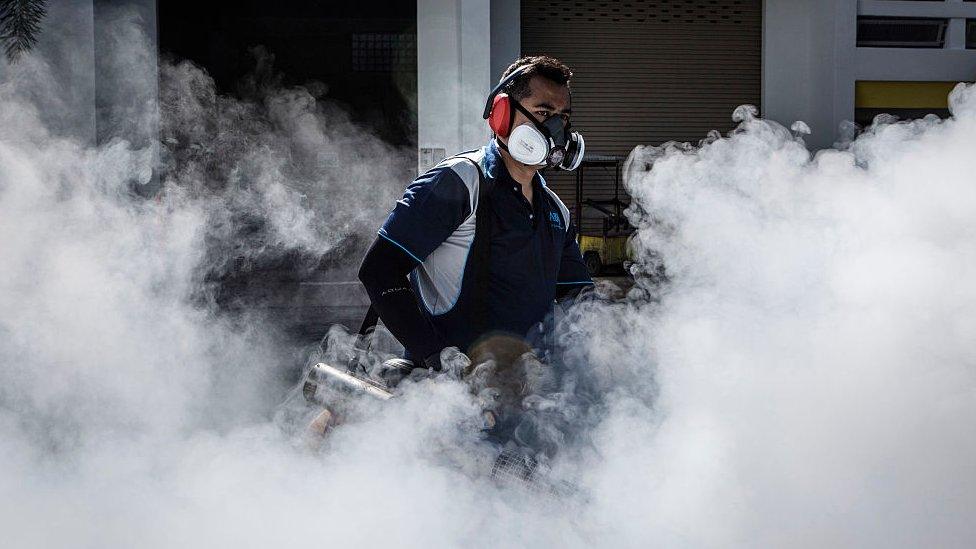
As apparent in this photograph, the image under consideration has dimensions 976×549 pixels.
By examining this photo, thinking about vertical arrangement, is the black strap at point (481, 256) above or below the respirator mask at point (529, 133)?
below

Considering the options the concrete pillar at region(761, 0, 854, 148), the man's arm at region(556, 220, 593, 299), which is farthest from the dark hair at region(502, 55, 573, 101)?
the concrete pillar at region(761, 0, 854, 148)

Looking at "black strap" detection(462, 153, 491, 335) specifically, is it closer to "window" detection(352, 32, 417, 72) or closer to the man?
the man

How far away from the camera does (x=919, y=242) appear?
2564 millimetres

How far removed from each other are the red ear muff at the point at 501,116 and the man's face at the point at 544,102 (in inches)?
0.8

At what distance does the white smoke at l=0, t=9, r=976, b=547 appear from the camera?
236 centimetres

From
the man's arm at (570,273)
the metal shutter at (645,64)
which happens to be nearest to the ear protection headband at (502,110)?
the man's arm at (570,273)

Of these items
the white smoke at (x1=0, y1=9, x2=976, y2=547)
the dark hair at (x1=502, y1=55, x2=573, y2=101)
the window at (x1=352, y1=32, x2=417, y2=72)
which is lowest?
the white smoke at (x1=0, y1=9, x2=976, y2=547)

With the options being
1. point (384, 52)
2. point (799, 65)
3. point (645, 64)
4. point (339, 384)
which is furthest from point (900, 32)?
point (339, 384)

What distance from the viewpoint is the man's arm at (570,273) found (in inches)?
120

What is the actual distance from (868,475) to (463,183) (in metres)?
1.19

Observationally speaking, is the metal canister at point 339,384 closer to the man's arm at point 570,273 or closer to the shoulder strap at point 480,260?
the shoulder strap at point 480,260

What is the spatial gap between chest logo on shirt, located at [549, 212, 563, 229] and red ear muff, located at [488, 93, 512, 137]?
0.92ft

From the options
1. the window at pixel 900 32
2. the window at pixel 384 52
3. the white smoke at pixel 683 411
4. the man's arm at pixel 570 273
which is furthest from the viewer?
the window at pixel 900 32

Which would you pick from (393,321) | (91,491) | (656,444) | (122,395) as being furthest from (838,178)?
(122,395)
